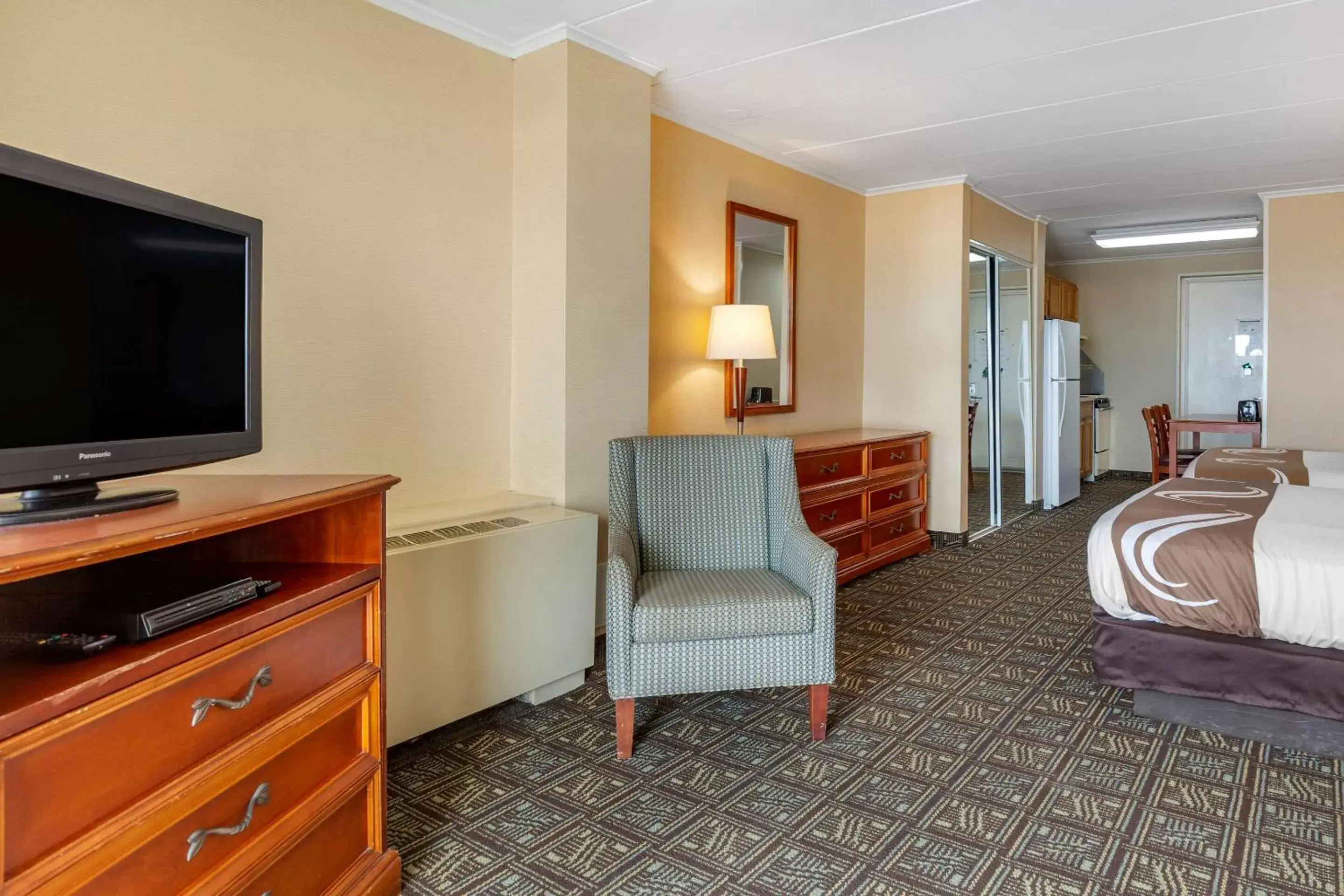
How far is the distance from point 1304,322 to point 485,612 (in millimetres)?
5836

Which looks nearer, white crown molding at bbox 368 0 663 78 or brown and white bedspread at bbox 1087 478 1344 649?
brown and white bedspread at bbox 1087 478 1344 649

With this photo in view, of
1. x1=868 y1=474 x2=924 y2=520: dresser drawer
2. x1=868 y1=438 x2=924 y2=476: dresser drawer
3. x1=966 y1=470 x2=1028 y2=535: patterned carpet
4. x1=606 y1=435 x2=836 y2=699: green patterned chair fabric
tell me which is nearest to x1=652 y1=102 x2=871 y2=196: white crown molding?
x1=868 y1=438 x2=924 y2=476: dresser drawer

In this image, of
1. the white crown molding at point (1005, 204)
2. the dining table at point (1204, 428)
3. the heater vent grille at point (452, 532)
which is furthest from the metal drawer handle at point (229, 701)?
the dining table at point (1204, 428)

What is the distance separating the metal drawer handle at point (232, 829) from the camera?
1.27 meters

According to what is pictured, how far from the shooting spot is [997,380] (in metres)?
6.09

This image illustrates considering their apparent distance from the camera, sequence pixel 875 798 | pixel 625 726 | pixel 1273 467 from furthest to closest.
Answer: pixel 1273 467, pixel 625 726, pixel 875 798

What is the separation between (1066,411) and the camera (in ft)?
23.1

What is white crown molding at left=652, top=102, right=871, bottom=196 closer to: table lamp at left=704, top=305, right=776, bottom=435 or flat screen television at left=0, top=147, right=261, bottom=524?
table lamp at left=704, top=305, right=776, bottom=435

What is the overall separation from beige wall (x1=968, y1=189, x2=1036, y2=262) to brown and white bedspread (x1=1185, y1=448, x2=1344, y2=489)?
1.93 meters

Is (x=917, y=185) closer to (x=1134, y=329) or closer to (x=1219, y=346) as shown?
(x=1134, y=329)

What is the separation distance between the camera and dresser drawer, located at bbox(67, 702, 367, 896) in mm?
1189

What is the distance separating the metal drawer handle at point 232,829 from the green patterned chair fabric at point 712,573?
1.08m

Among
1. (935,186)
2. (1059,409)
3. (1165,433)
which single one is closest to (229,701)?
(935,186)

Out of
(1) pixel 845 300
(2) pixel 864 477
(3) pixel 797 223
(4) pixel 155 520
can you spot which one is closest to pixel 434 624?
(4) pixel 155 520
